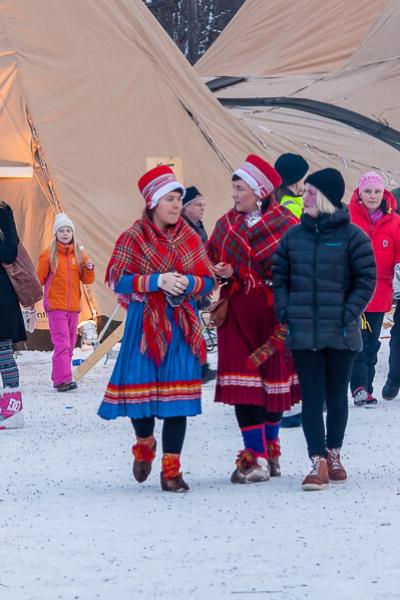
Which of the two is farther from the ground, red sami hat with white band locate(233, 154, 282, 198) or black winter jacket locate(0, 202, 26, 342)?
red sami hat with white band locate(233, 154, 282, 198)

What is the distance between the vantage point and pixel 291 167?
8664 millimetres

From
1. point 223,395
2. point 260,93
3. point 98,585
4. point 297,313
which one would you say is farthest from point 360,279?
point 260,93

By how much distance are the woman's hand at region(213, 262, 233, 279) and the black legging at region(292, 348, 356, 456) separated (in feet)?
1.55

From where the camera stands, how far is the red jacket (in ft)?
31.8

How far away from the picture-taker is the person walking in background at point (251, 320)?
6848 mm

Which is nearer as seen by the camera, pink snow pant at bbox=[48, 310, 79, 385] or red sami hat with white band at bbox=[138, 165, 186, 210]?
red sami hat with white band at bbox=[138, 165, 186, 210]

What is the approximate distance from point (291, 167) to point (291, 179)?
100 mm

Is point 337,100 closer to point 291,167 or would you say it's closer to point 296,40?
point 296,40

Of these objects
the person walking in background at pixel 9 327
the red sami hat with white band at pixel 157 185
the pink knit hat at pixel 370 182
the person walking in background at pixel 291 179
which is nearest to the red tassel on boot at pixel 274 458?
the red sami hat with white band at pixel 157 185

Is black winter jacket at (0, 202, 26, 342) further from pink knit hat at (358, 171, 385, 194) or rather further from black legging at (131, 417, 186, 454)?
black legging at (131, 417, 186, 454)

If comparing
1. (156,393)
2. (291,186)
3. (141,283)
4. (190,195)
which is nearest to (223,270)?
(141,283)

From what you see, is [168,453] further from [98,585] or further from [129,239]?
[98,585]

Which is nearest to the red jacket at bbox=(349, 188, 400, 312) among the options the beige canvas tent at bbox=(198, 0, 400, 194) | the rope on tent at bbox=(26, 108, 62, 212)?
the rope on tent at bbox=(26, 108, 62, 212)

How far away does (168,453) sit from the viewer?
21.9 feet
